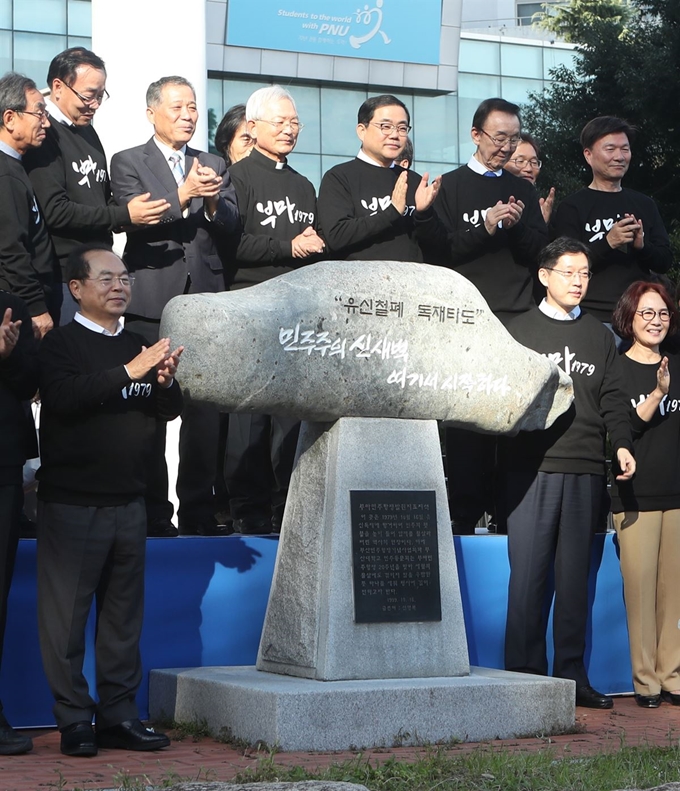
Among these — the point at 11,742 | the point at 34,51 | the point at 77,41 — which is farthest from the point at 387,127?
the point at 77,41

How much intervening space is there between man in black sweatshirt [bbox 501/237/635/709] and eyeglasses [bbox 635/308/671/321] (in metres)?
0.43

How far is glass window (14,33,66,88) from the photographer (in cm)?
3384

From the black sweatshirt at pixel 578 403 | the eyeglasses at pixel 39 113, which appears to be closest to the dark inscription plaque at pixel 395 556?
the black sweatshirt at pixel 578 403

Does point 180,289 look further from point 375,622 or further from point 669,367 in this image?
point 669,367

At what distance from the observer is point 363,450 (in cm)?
612

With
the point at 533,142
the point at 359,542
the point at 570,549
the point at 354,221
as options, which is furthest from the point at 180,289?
the point at 533,142

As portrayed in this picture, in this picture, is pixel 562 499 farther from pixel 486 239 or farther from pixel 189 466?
pixel 189 466

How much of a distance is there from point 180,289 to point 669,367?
2797mm

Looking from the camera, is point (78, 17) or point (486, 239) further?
point (78, 17)

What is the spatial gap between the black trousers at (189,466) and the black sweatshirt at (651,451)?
2218 mm

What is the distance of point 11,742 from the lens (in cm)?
538

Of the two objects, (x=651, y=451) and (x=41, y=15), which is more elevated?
(x=41, y=15)

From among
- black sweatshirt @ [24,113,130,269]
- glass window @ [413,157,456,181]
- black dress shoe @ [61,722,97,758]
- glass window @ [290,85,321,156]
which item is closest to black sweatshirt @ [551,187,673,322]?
black sweatshirt @ [24,113,130,269]

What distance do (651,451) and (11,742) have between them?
3730mm
